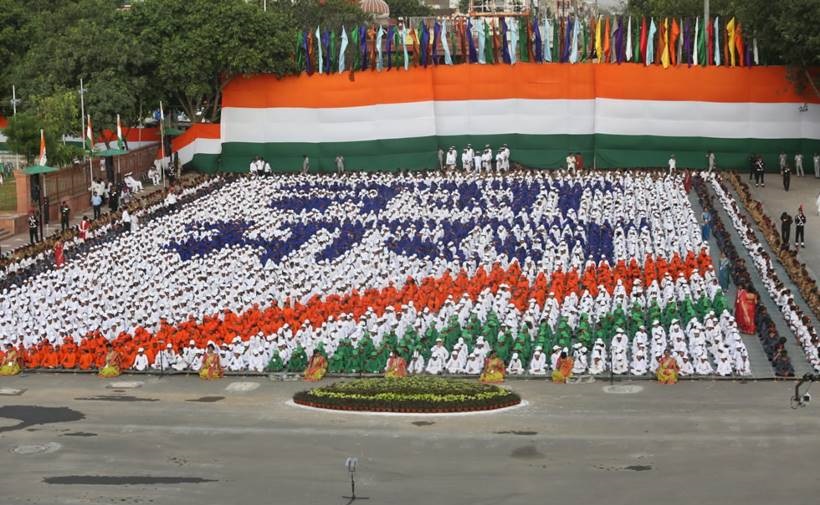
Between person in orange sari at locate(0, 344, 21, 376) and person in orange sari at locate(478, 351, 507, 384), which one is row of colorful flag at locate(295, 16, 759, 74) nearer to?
person in orange sari at locate(478, 351, 507, 384)

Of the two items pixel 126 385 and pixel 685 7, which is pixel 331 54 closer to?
pixel 685 7

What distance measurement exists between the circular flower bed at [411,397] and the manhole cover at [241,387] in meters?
1.95

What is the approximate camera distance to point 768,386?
33094 mm

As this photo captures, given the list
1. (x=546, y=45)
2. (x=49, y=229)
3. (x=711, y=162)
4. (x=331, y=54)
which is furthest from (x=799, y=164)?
(x=49, y=229)

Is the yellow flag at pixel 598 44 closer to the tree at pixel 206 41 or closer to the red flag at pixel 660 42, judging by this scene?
the red flag at pixel 660 42

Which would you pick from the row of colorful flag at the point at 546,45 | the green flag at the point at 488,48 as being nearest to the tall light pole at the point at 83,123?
the row of colorful flag at the point at 546,45

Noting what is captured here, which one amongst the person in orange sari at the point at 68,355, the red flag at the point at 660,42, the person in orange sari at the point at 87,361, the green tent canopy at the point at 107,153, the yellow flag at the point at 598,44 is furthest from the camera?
the yellow flag at the point at 598,44

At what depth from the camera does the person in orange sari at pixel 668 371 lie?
33.7 metres

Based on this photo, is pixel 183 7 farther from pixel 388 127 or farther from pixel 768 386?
pixel 768 386

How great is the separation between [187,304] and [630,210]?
669 inches

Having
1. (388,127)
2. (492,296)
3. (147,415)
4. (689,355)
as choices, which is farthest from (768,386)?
(388,127)

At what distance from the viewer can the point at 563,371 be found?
3412 centimetres

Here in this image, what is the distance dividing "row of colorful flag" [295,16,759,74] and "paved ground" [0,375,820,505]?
3153cm

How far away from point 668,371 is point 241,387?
8.56 metres
